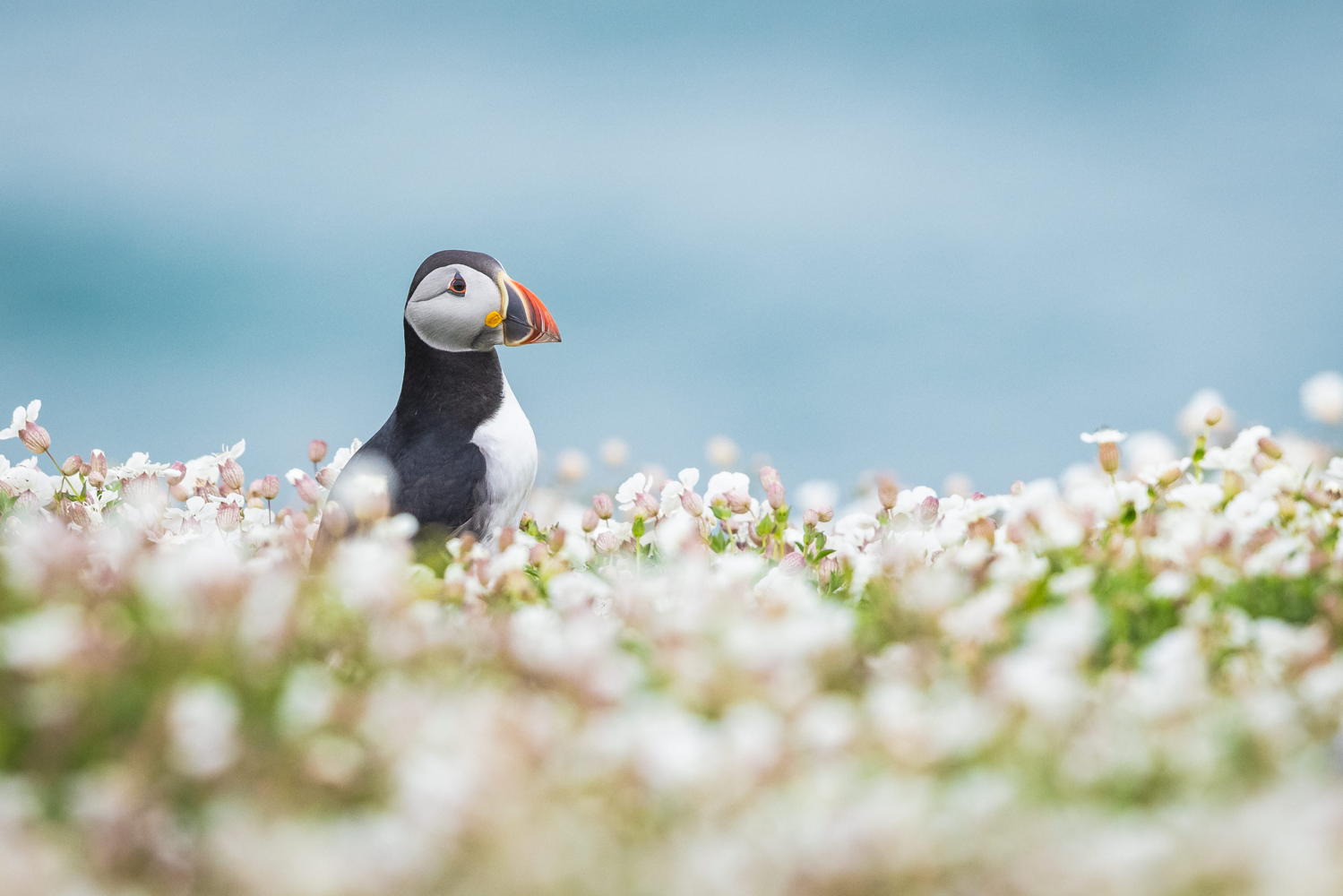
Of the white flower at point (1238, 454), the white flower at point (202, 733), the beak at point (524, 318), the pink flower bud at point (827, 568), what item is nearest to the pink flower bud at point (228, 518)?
the beak at point (524, 318)

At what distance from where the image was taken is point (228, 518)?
6750mm

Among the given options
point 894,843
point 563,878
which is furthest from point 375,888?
point 894,843

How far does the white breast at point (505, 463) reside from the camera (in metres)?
6.61

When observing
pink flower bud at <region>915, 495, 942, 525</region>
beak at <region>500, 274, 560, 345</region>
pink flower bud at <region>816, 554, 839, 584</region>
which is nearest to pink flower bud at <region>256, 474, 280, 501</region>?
beak at <region>500, 274, 560, 345</region>

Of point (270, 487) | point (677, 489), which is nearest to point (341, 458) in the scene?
point (270, 487)

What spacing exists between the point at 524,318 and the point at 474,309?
0.97 ft

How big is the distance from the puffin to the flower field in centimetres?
169

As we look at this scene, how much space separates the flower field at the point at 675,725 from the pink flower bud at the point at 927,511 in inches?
50.1

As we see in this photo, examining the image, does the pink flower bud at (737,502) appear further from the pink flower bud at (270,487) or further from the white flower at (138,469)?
the white flower at (138,469)

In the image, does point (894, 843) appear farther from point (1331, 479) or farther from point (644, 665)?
point (1331, 479)

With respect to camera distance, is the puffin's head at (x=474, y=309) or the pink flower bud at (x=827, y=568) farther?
the puffin's head at (x=474, y=309)

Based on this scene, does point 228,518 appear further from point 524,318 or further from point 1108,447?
point 1108,447

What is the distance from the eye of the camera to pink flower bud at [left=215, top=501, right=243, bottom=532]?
6750 millimetres

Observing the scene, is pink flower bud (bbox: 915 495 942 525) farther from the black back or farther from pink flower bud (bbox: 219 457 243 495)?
pink flower bud (bbox: 219 457 243 495)
